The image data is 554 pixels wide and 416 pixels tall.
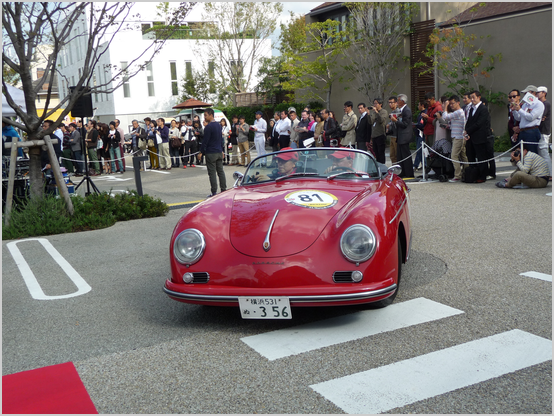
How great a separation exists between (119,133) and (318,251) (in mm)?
17384

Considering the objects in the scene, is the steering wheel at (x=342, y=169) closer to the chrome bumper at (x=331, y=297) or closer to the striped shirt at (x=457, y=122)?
the chrome bumper at (x=331, y=297)

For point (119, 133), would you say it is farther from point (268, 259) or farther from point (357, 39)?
point (268, 259)

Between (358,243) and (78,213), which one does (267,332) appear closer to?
(358,243)

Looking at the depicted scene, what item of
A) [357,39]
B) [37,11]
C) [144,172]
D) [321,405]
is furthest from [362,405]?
[357,39]

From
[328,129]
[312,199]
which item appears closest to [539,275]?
[312,199]

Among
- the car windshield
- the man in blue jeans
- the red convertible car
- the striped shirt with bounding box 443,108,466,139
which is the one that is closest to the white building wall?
the man in blue jeans

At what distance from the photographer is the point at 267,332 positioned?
4.15 meters

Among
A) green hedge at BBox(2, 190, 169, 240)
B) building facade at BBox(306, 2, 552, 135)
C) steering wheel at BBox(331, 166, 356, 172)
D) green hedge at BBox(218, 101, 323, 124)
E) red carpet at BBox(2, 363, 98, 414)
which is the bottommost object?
red carpet at BBox(2, 363, 98, 414)

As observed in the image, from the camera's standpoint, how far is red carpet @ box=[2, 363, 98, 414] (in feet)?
10.3

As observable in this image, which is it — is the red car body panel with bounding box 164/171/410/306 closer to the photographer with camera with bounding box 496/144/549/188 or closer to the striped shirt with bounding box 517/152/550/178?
the photographer with camera with bounding box 496/144/549/188

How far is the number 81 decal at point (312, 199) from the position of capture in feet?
14.7

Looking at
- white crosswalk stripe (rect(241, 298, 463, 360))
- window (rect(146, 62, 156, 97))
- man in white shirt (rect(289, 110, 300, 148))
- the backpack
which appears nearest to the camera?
white crosswalk stripe (rect(241, 298, 463, 360))

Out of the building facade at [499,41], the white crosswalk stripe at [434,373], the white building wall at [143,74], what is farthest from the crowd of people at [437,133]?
the white building wall at [143,74]

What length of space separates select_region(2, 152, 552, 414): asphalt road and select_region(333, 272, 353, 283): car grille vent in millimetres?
403
